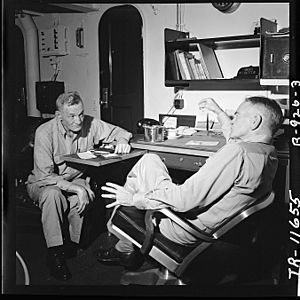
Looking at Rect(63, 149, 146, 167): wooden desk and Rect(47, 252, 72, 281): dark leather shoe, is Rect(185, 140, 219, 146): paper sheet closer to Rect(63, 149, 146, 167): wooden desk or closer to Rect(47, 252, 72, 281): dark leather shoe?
Rect(63, 149, 146, 167): wooden desk

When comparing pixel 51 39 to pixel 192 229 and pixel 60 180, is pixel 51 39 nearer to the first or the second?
pixel 60 180

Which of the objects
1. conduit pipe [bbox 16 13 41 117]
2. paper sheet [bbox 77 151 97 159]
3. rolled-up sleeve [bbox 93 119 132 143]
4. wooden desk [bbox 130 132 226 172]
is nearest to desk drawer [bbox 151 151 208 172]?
wooden desk [bbox 130 132 226 172]

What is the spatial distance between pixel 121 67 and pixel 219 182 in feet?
2.71

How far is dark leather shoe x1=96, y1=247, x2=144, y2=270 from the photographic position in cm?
218

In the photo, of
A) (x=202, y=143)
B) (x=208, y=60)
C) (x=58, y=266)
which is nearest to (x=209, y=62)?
(x=208, y=60)

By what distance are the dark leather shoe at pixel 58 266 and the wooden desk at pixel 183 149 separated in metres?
0.71

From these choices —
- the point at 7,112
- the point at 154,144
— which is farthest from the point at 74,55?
the point at 154,144

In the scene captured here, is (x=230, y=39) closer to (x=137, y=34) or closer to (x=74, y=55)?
(x=137, y=34)

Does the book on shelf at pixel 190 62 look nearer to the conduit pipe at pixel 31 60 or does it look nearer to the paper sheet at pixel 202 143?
the paper sheet at pixel 202 143

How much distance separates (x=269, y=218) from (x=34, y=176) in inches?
49.0

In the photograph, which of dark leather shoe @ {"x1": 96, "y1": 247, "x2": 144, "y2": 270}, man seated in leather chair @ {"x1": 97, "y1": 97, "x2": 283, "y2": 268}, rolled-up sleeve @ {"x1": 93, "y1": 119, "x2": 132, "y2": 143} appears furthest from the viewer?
rolled-up sleeve @ {"x1": 93, "y1": 119, "x2": 132, "y2": 143}

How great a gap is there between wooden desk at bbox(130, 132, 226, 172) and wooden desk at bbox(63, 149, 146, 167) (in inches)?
1.4

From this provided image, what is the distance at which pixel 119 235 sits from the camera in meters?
2.21

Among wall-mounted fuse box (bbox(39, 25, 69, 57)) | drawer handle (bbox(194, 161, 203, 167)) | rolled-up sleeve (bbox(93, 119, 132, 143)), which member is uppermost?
wall-mounted fuse box (bbox(39, 25, 69, 57))
